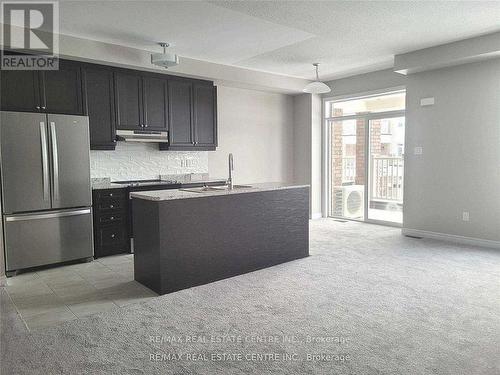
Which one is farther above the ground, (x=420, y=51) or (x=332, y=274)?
(x=420, y=51)

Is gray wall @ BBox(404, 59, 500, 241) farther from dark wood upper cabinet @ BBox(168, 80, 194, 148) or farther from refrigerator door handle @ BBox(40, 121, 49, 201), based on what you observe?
refrigerator door handle @ BBox(40, 121, 49, 201)

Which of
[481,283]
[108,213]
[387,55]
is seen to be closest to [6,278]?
[108,213]

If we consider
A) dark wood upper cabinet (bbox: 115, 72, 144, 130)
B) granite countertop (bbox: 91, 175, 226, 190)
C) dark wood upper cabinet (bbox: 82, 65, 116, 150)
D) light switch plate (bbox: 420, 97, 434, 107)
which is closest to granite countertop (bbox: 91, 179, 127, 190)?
granite countertop (bbox: 91, 175, 226, 190)

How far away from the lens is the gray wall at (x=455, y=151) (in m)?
4.86

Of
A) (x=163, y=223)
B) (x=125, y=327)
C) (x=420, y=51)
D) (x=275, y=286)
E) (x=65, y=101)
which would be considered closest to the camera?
(x=125, y=327)

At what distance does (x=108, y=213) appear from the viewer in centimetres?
468

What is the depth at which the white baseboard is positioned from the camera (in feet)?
16.1

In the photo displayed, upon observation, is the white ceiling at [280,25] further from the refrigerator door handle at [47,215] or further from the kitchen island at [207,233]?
the refrigerator door handle at [47,215]

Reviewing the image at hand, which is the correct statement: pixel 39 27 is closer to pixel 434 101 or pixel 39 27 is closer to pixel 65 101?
pixel 65 101

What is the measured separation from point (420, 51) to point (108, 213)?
475cm

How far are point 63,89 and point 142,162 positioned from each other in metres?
1.53

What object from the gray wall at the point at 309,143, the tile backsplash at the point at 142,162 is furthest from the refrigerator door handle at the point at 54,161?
Answer: the gray wall at the point at 309,143

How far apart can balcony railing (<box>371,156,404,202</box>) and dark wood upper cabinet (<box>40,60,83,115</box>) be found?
4870 mm

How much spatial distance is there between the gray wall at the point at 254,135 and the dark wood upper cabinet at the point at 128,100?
157 centimetres
